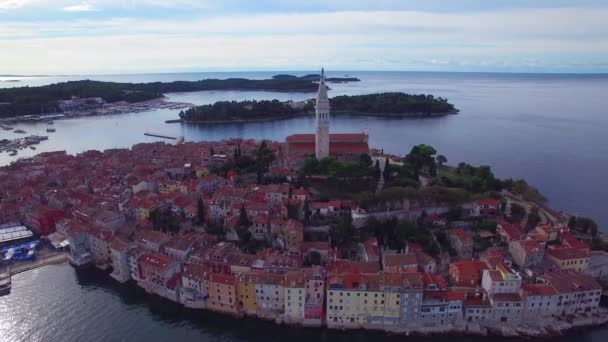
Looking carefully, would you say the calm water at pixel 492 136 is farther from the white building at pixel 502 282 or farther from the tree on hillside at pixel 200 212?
the tree on hillside at pixel 200 212

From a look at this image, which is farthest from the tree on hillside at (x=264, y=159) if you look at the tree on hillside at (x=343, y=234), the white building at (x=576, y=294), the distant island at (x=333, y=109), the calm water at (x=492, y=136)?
the distant island at (x=333, y=109)

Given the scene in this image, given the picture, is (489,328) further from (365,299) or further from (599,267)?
(599,267)

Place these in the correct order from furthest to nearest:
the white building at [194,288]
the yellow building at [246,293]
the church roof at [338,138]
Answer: the church roof at [338,138] → the white building at [194,288] → the yellow building at [246,293]

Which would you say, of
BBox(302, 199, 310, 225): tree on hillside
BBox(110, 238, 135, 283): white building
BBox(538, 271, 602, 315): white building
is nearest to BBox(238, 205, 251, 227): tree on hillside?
BBox(302, 199, 310, 225): tree on hillside

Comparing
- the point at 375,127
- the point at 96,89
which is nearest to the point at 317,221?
the point at 375,127

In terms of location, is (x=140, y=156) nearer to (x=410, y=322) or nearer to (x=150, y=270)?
(x=150, y=270)

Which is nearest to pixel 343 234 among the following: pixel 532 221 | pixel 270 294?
pixel 270 294

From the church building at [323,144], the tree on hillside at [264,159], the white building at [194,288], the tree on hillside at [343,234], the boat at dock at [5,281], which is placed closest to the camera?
the white building at [194,288]
